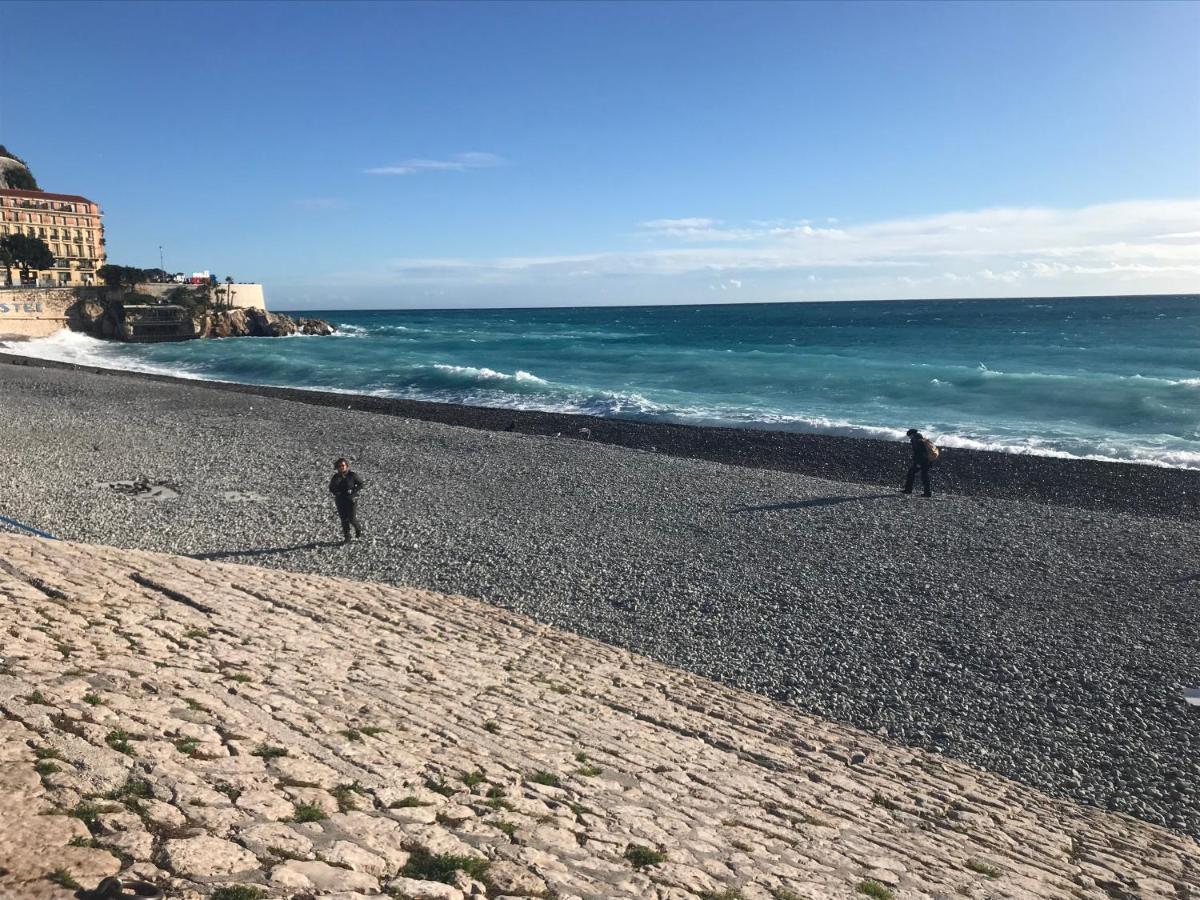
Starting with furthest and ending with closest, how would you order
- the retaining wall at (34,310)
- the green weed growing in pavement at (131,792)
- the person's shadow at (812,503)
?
1. the retaining wall at (34,310)
2. the person's shadow at (812,503)
3. the green weed growing in pavement at (131,792)

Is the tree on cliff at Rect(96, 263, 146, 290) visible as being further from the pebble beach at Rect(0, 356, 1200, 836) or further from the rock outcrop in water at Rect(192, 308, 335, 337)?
the pebble beach at Rect(0, 356, 1200, 836)

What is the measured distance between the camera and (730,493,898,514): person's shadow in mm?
19391

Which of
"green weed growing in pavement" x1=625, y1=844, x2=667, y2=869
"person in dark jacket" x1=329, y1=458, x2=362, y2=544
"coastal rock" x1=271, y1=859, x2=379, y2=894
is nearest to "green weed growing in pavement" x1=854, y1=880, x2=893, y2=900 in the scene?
"green weed growing in pavement" x1=625, y1=844, x2=667, y2=869

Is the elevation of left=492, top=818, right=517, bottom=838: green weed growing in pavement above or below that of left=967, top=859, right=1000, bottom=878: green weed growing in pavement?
above

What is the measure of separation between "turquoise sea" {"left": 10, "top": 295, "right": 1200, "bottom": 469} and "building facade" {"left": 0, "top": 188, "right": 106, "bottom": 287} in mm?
39599

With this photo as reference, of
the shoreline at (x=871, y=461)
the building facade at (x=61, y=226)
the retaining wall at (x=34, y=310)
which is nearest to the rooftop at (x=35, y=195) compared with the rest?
the building facade at (x=61, y=226)

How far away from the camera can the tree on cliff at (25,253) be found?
80.8 metres

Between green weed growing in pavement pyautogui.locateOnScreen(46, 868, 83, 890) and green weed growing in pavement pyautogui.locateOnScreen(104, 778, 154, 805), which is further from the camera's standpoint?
green weed growing in pavement pyautogui.locateOnScreen(104, 778, 154, 805)

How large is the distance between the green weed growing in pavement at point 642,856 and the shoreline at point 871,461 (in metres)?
19.3

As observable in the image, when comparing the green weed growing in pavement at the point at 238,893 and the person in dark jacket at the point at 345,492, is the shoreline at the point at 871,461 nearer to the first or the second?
the person in dark jacket at the point at 345,492

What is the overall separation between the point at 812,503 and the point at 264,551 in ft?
42.5

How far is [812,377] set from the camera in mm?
50625

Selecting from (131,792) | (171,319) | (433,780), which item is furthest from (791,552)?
(171,319)

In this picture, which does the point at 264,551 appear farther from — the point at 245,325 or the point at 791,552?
the point at 245,325
